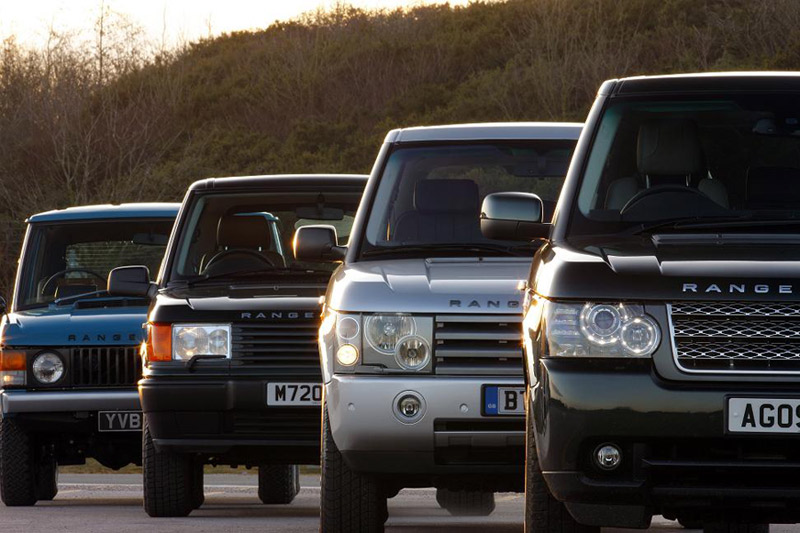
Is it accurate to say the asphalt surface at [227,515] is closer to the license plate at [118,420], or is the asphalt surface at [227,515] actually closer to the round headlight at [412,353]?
the license plate at [118,420]

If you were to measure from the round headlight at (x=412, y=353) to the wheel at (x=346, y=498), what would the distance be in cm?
51

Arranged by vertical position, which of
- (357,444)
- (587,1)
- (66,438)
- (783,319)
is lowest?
(66,438)

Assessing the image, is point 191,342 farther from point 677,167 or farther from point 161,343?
point 677,167

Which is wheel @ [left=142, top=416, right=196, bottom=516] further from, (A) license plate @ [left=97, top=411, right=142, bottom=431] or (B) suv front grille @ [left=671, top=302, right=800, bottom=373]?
(B) suv front grille @ [left=671, top=302, right=800, bottom=373]

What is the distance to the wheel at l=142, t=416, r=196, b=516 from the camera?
10.8m

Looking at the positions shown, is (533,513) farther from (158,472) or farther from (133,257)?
(133,257)

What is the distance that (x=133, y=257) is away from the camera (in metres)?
14.3

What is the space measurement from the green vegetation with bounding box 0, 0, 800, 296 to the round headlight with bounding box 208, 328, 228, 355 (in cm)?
3509

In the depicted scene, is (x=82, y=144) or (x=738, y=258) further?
(x=82, y=144)

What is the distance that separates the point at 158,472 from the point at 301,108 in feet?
218

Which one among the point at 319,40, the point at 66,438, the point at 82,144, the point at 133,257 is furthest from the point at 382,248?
the point at 319,40

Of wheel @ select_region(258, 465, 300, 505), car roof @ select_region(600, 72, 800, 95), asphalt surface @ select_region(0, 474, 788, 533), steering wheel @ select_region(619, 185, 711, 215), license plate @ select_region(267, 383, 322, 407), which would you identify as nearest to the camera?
steering wheel @ select_region(619, 185, 711, 215)

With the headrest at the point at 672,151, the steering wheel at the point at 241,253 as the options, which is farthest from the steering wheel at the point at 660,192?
the steering wheel at the point at 241,253

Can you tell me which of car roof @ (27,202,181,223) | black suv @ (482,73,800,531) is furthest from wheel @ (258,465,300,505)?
black suv @ (482,73,800,531)
